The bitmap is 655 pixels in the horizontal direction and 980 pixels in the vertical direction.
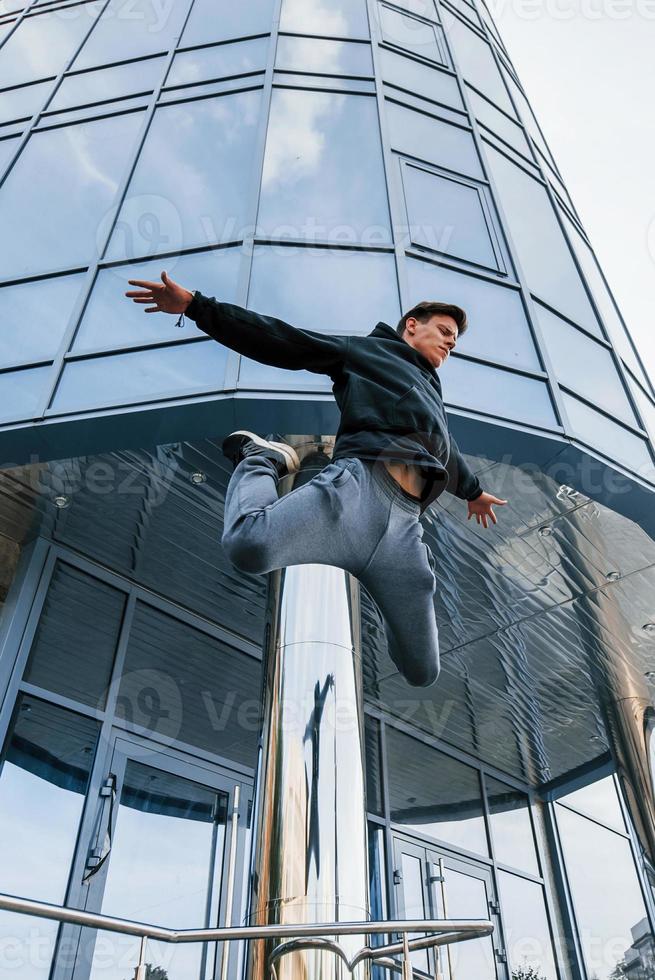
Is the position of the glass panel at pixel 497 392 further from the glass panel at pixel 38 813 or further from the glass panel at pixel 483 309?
the glass panel at pixel 38 813

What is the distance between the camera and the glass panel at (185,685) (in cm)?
808

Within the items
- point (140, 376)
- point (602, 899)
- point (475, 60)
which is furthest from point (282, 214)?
point (602, 899)

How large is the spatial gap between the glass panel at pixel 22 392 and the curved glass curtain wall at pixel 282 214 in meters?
0.02

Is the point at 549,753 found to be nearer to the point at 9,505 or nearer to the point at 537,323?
the point at 537,323

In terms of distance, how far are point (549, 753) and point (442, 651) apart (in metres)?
4.01

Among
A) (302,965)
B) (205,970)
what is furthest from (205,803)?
(302,965)

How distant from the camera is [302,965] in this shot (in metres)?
4.03

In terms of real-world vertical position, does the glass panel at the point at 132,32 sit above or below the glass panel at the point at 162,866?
above

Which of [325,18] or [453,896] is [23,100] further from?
[453,896]

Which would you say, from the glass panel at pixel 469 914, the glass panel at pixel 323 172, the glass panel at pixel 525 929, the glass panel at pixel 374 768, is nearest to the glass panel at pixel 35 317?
the glass panel at pixel 323 172

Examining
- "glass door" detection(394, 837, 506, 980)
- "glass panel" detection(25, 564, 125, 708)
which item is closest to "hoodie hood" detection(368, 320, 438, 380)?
"glass panel" detection(25, 564, 125, 708)

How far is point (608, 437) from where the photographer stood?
718 cm

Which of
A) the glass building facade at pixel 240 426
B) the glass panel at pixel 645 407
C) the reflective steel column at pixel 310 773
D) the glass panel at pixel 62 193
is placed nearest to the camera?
the reflective steel column at pixel 310 773

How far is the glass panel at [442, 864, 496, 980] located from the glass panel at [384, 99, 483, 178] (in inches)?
350
